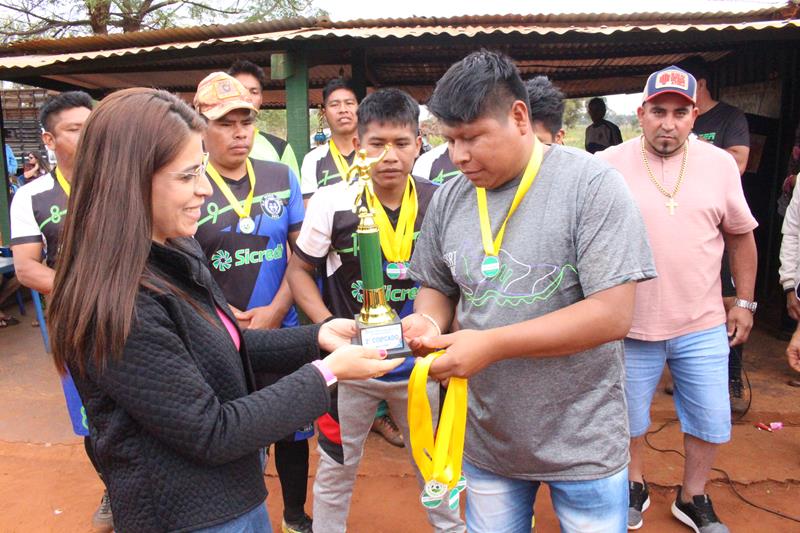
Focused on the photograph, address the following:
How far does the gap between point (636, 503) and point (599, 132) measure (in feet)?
18.8

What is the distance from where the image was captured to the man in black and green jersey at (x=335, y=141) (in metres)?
4.69

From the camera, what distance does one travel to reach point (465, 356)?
1.73m

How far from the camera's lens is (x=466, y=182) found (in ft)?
6.85

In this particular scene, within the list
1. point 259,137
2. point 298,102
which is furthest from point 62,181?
point 298,102

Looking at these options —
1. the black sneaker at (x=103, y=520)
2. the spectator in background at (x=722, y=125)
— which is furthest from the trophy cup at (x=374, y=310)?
the spectator in background at (x=722, y=125)

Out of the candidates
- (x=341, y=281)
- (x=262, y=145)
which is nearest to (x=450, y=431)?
(x=341, y=281)

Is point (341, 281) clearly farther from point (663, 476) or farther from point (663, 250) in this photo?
point (663, 476)

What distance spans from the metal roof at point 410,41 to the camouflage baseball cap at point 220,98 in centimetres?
180

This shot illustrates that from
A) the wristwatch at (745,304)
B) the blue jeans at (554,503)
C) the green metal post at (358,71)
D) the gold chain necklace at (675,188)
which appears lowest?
the blue jeans at (554,503)

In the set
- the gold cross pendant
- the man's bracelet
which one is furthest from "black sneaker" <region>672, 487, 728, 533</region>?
the man's bracelet

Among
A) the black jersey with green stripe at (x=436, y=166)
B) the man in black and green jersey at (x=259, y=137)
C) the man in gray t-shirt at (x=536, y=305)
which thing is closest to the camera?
the man in gray t-shirt at (x=536, y=305)

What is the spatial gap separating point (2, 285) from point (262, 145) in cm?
558

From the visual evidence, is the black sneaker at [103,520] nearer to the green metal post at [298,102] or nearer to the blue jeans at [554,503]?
the blue jeans at [554,503]

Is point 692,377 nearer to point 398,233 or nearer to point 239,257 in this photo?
point 398,233
